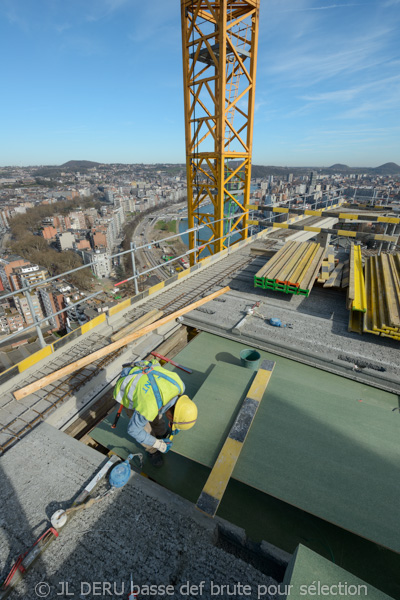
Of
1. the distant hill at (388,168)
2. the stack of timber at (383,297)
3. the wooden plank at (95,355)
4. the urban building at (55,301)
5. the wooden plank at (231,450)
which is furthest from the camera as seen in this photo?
the distant hill at (388,168)

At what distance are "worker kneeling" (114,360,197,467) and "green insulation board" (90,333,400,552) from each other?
1.42 ft

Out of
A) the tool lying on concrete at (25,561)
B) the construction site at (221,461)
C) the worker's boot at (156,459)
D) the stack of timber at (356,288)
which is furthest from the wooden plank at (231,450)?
the stack of timber at (356,288)

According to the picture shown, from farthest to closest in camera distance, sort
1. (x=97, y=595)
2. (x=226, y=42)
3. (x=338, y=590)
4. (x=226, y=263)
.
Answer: (x=226, y=42)
(x=226, y=263)
(x=97, y=595)
(x=338, y=590)

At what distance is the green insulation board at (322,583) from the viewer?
173 cm

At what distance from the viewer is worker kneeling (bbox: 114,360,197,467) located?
2.87 metres

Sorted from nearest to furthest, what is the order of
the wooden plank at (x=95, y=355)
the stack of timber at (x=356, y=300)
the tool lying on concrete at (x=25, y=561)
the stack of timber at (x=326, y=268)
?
the tool lying on concrete at (x=25, y=561), the wooden plank at (x=95, y=355), the stack of timber at (x=356, y=300), the stack of timber at (x=326, y=268)

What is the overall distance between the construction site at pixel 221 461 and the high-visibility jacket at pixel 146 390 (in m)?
0.77

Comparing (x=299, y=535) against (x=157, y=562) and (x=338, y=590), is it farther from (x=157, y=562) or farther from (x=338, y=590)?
(x=157, y=562)

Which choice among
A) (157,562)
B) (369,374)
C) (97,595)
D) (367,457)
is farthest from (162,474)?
(369,374)

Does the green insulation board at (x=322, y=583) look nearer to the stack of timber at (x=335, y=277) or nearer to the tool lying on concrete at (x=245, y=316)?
the tool lying on concrete at (x=245, y=316)

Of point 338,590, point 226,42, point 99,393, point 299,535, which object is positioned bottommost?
point 299,535

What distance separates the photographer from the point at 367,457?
322 cm

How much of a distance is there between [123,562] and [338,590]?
176 cm

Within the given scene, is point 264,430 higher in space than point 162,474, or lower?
higher
